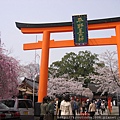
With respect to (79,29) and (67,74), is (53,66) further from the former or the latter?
(79,29)

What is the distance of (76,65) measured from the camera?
54656 mm

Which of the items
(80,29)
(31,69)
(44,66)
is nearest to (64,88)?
(31,69)

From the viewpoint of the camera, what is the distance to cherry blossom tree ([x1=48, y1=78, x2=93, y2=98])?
3931 centimetres

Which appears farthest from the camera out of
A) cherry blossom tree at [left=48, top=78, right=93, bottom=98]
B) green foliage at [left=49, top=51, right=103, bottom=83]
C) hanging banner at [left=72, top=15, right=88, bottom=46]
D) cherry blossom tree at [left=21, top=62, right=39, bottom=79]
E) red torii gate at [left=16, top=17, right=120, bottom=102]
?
green foliage at [left=49, top=51, right=103, bottom=83]

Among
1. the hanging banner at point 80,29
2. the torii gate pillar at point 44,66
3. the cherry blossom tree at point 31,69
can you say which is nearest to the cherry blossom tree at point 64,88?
the cherry blossom tree at point 31,69

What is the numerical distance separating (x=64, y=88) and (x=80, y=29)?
22.1m

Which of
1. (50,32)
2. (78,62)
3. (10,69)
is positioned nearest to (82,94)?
(78,62)

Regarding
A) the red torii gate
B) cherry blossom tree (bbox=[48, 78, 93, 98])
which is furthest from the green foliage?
the red torii gate

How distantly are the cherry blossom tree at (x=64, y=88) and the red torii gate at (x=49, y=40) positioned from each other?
15.9 metres

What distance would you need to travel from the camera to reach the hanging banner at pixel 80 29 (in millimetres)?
21141

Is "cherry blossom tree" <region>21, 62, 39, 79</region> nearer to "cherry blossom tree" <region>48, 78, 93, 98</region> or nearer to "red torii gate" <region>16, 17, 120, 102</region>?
"cherry blossom tree" <region>48, 78, 93, 98</region>

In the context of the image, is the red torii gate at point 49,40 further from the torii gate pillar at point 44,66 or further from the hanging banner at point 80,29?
the hanging banner at point 80,29

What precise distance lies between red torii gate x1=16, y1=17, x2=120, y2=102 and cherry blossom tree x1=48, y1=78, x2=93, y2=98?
15944mm

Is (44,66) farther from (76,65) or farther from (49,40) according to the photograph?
(76,65)
